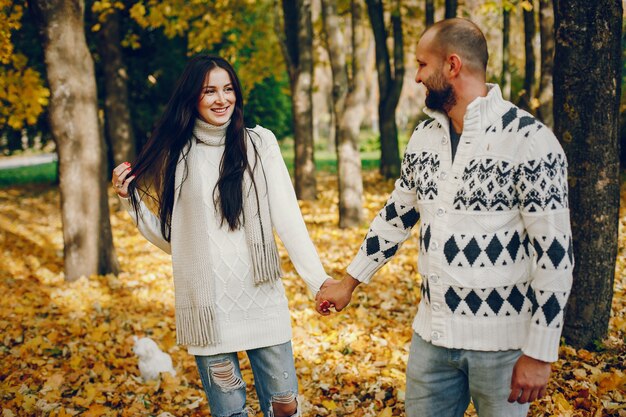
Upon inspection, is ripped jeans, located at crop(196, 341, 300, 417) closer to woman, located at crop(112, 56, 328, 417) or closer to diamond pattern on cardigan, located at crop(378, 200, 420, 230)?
woman, located at crop(112, 56, 328, 417)

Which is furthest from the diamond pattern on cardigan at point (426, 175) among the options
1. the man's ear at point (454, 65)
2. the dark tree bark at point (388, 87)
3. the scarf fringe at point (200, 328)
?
the dark tree bark at point (388, 87)

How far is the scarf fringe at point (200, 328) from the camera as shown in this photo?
2.92 metres

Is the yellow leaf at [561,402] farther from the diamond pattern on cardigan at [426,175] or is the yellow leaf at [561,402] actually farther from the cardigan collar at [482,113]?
the cardigan collar at [482,113]

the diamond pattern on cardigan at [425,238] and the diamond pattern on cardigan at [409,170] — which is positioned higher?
the diamond pattern on cardigan at [409,170]

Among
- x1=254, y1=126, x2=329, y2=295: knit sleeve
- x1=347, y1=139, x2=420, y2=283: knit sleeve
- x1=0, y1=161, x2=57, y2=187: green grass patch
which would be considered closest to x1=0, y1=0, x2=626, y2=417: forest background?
x1=254, y1=126, x2=329, y2=295: knit sleeve

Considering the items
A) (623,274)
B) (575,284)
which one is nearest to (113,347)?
(575,284)

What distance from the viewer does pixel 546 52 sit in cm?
1047

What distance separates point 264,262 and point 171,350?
320 cm

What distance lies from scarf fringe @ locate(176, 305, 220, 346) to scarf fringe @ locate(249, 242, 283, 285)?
27cm

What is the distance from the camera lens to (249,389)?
504 cm

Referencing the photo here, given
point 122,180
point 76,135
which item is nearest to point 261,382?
point 122,180

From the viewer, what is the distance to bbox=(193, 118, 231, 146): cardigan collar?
310 cm

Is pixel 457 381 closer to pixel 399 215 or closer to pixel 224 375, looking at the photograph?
pixel 399 215

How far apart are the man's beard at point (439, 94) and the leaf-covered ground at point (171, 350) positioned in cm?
242
